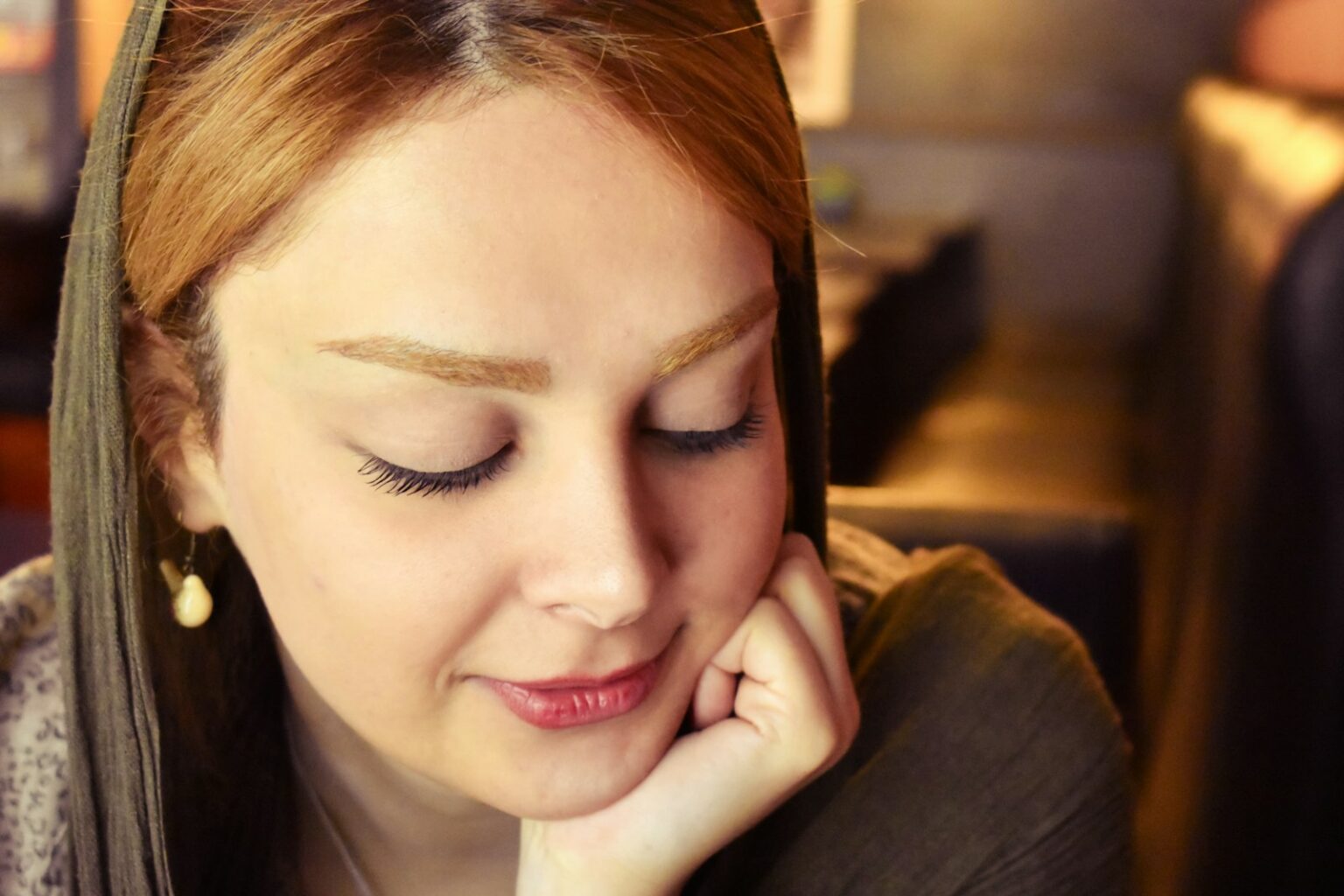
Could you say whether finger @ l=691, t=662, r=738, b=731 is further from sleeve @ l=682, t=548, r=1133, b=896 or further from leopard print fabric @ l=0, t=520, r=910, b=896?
leopard print fabric @ l=0, t=520, r=910, b=896

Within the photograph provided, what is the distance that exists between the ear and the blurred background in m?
0.47

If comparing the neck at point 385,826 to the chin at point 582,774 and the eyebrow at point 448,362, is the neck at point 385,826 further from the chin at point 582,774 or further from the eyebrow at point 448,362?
the eyebrow at point 448,362

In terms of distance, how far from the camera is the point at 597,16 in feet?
2.63

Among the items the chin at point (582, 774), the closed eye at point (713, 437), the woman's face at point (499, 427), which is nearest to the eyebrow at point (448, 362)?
the woman's face at point (499, 427)

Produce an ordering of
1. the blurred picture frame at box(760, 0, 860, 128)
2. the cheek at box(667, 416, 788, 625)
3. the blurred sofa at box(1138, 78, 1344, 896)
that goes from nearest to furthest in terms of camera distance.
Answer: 1. the cheek at box(667, 416, 788, 625)
2. the blurred sofa at box(1138, 78, 1344, 896)
3. the blurred picture frame at box(760, 0, 860, 128)

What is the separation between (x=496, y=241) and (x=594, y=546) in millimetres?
175

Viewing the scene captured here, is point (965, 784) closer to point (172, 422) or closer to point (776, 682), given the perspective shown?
point (776, 682)

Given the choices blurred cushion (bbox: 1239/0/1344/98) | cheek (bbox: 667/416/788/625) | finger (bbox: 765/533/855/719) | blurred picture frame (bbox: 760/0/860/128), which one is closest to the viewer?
cheek (bbox: 667/416/788/625)

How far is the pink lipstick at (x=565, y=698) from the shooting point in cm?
81

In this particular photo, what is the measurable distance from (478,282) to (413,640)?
21cm

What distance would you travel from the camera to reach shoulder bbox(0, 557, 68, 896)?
0.98 metres

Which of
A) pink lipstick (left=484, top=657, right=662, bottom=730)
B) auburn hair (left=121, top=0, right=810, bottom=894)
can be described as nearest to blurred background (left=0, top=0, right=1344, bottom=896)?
auburn hair (left=121, top=0, right=810, bottom=894)

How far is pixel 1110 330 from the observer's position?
447 cm

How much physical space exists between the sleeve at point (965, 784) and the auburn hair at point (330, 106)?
369 millimetres
